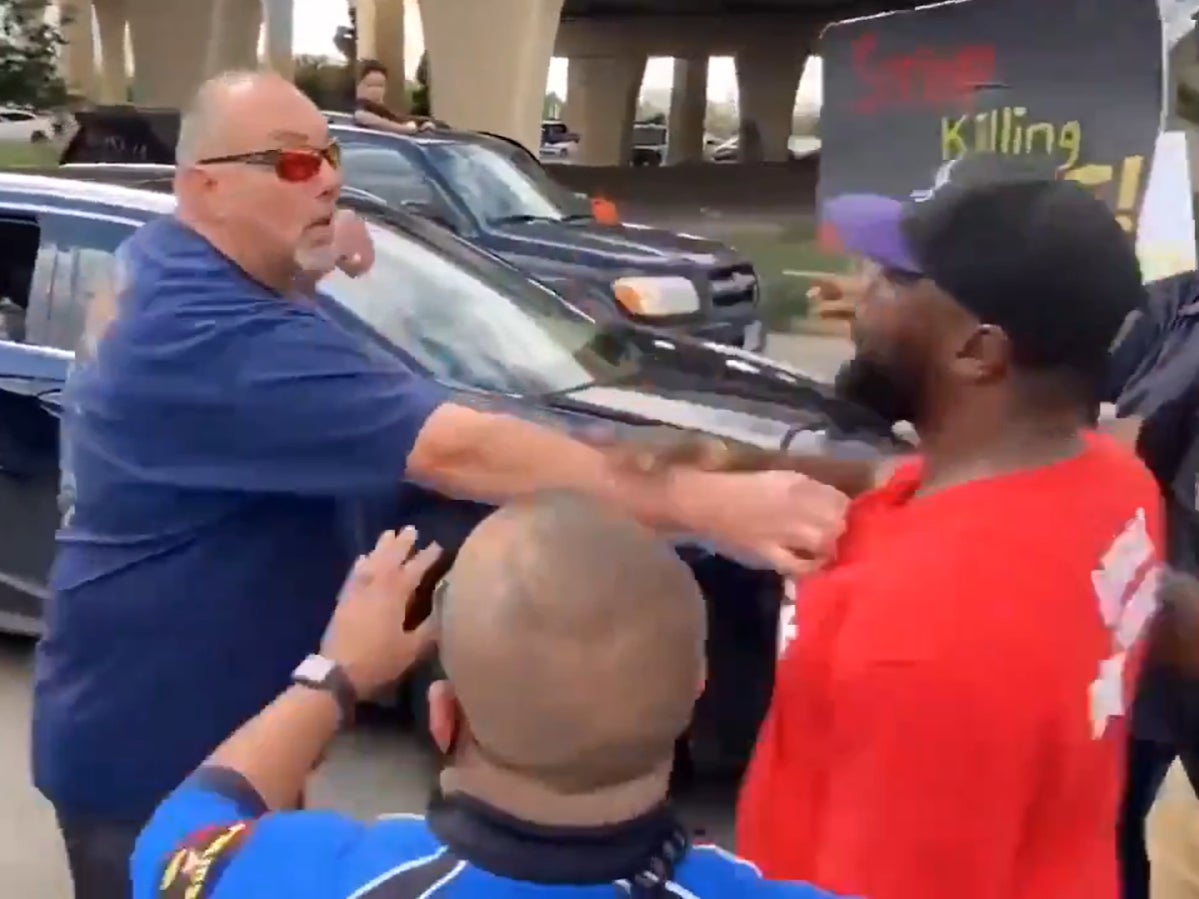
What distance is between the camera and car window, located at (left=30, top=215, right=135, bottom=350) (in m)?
5.22

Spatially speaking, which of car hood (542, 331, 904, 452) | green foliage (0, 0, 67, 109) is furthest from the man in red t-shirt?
green foliage (0, 0, 67, 109)

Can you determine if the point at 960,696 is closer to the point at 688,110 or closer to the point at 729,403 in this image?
the point at 729,403

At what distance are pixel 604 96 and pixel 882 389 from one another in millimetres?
49922

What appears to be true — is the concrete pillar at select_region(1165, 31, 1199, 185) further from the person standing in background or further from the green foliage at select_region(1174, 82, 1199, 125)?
the person standing in background

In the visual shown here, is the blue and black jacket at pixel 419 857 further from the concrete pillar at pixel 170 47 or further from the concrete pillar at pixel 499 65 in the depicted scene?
the concrete pillar at pixel 170 47

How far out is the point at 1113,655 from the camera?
1.68m

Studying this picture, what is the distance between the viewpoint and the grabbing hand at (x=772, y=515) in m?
1.68

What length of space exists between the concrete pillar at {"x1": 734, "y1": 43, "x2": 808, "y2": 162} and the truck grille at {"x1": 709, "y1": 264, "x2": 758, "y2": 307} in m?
39.3

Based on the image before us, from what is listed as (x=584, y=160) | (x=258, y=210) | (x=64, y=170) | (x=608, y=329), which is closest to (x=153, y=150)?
(x=64, y=170)

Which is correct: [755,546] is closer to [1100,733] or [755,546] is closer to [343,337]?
[1100,733]

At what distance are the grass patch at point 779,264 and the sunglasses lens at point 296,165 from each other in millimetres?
4882

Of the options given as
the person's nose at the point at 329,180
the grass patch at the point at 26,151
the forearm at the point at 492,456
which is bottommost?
the grass patch at the point at 26,151

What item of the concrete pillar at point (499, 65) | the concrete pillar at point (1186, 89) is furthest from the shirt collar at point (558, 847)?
the concrete pillar at point (499, 65)

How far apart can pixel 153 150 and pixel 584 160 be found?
1380 inches
